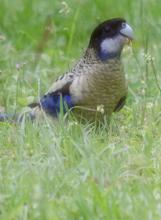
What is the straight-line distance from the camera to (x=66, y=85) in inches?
237

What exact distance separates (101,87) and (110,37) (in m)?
0.32

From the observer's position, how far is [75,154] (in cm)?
509

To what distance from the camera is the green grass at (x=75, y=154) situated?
4.33 metres

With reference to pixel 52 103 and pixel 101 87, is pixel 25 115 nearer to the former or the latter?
pixel 52 103

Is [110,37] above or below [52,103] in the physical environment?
above

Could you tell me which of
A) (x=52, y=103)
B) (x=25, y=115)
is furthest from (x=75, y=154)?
(x=52, y=103)

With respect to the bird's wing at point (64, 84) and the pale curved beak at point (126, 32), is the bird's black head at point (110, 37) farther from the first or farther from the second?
the bird's wing at point (64, 84)

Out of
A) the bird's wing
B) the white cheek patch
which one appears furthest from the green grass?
the bird's wing

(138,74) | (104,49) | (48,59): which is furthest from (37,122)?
(48,59)

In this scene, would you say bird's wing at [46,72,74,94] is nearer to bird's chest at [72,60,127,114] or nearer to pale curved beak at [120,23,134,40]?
bird's chest at [72,60,127,114]

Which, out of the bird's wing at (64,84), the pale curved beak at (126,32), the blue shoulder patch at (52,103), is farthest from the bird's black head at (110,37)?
the blue shoulder patch at (52,103)

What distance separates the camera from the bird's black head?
6039mm

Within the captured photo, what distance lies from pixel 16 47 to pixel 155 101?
2.17 m

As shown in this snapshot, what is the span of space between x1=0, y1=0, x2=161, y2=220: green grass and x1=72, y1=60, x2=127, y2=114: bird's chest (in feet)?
0.43
